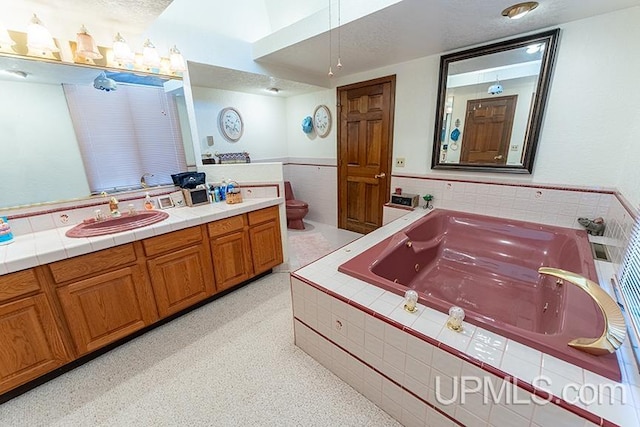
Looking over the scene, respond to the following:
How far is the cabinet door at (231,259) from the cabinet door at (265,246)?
66mm

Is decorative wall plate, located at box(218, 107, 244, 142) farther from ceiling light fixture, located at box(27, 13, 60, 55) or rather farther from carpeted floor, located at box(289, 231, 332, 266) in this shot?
ceiling light fixture, located at box(27, 13, 60, 55)

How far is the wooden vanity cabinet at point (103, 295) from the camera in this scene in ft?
4.92

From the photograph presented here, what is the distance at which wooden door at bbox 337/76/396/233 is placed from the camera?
3.12 metres

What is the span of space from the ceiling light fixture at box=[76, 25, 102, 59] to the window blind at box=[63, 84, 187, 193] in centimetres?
26

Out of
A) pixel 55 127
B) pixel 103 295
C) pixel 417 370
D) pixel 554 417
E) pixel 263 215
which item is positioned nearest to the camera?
pixel 554 417

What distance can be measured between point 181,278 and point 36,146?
1.28 m

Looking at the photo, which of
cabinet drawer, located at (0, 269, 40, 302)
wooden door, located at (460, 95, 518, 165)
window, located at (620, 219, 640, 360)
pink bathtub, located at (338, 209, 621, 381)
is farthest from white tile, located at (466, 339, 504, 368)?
cabinet drawer, located at (0, 269, 40, 302)

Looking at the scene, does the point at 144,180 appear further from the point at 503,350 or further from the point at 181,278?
the point at 503,350

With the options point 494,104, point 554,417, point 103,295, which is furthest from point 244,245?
point 494,104

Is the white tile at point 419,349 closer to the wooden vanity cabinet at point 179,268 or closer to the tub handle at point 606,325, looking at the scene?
the tub handle at point 606,325

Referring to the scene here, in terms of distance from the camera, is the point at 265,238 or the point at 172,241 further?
the point at 265,238

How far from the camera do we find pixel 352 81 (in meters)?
3.35

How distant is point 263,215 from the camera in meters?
2.46

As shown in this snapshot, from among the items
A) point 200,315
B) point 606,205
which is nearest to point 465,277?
point 606,205
